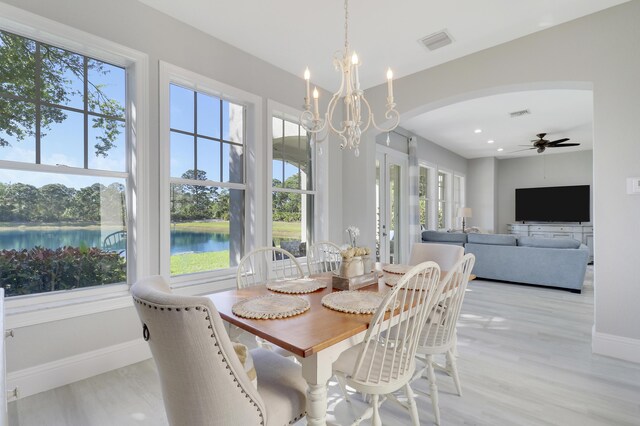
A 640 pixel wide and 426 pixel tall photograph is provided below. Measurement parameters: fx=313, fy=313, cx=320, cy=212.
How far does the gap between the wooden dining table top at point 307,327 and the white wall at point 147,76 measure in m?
1.31

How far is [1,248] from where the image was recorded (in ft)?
6.57

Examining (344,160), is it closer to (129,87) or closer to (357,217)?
(357,217)

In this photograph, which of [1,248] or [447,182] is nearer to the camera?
[1,248]

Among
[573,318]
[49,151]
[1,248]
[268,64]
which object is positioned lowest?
[573,318]

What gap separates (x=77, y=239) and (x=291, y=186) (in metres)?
2.07

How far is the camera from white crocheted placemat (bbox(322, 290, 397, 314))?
1451 mm

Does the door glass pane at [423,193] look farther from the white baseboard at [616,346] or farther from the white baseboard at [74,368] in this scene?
the white baseboard at [74,368]

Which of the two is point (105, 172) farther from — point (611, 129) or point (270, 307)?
point (611, 129)

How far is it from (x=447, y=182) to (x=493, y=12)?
18.9 ft

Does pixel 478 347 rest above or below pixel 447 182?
below

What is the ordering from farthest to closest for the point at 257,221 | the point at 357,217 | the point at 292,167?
the point at 357,217 → the point at 292,167 → the point at 257,221

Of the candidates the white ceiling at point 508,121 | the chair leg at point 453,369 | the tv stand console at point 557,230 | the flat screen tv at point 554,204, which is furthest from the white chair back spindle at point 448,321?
the flat screen tv at point 554,204

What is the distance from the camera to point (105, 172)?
2.36m

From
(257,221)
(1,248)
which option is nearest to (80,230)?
(1,248)
